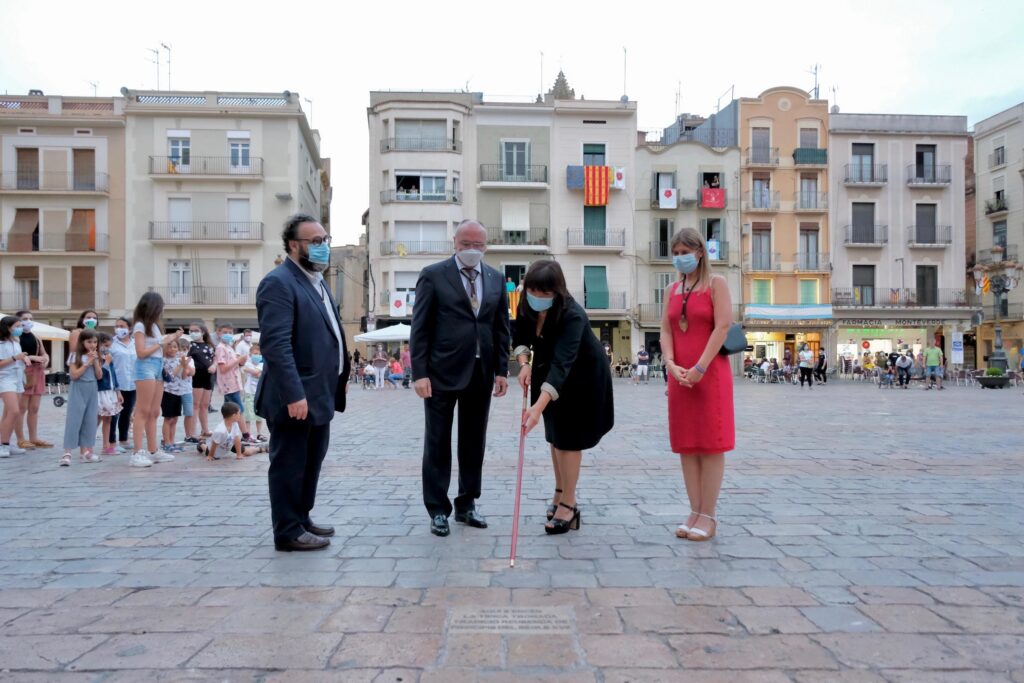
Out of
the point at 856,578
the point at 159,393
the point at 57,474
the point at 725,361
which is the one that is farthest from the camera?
the point at 159,393

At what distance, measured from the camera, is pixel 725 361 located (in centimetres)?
472

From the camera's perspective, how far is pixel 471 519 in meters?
4.88

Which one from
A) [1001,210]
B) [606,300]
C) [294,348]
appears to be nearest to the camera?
[294,348]

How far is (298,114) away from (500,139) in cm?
1046

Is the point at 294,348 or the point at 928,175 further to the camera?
the point at 928,175

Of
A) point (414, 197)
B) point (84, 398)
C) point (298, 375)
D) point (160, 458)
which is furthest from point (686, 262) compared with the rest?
point (414, 197)

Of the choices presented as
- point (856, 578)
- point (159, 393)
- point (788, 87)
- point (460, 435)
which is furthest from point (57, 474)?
point (788, 87)

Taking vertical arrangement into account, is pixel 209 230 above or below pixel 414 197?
below

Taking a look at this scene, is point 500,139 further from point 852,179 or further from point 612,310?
point 852,179

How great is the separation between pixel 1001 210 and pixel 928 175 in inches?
247

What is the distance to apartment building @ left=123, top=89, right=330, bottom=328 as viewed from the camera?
1577 inches

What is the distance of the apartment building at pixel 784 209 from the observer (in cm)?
4359

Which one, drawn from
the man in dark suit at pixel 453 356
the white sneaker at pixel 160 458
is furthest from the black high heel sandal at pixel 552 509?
the white sneaker at pixel 160 458

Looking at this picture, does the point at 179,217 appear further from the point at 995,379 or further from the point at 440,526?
the point at 440,526
